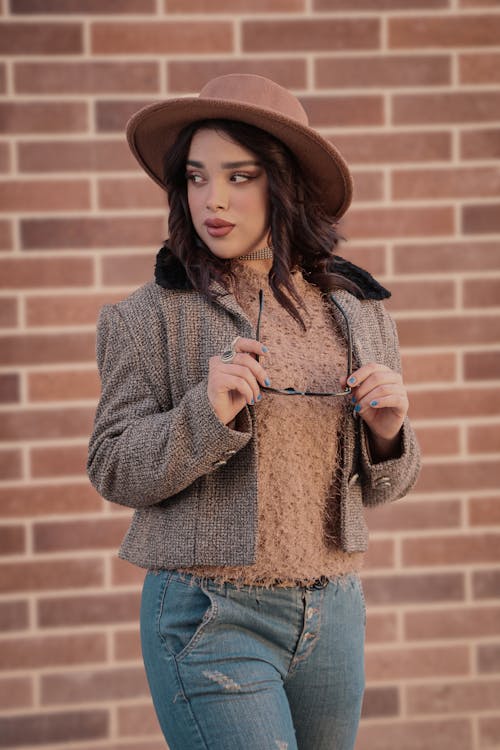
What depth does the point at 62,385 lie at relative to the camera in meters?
2.86

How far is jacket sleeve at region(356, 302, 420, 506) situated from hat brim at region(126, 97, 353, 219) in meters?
0.26

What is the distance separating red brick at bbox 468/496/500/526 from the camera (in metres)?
2.99

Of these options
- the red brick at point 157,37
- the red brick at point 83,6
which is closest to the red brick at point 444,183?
the red brick at point 157,37

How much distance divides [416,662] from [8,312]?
5.17ft

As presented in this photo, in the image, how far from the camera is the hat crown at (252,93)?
5.84 ft

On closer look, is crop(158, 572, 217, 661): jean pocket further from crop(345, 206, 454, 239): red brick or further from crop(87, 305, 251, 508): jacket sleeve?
crop(345, 206, 454, 239): red brick

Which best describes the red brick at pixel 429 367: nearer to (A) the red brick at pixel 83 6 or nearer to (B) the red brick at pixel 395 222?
(B) the red brick at pixel 395 222

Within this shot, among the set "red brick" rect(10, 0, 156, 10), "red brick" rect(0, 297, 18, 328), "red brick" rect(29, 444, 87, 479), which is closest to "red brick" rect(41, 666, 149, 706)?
"red brick" rect(29, 444, 87, 479)

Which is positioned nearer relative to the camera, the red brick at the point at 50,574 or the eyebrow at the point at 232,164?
the eyebrow at the point at 232,164

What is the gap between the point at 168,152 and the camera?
1.85 meters

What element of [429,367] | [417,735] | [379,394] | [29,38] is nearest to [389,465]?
[379,394]

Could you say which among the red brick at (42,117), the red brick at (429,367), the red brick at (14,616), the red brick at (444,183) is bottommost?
the red brick at (14,616)

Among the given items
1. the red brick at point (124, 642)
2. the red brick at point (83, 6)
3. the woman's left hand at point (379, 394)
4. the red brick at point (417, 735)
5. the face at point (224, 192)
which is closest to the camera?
the woman's left hand at point (379, 394)

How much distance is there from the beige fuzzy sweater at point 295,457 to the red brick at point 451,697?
1.35 m
